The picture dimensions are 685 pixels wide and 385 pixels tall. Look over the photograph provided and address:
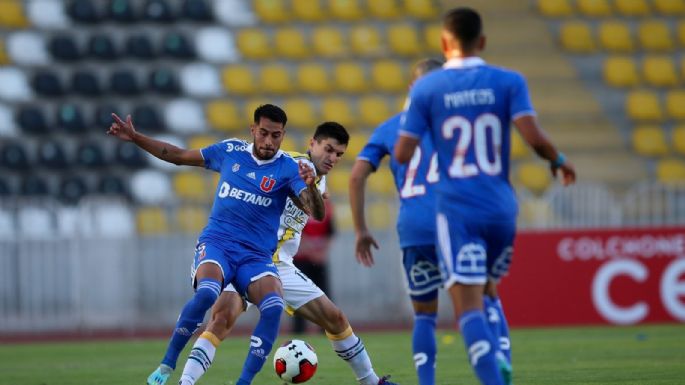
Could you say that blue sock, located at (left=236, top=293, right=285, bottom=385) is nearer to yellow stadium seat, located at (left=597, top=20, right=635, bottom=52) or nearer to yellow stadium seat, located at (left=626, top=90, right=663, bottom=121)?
yellow stadium seat, located at (left=626, top=90, right=663, bottom=121)

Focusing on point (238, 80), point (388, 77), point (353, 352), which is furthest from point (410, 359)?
point (238, 80)

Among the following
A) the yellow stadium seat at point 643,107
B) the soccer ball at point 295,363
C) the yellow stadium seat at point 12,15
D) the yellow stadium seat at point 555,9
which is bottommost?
the soccer ball at point 295,363

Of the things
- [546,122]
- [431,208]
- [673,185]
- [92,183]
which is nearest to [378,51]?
[546,122]

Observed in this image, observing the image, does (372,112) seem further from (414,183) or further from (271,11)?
(414,183)

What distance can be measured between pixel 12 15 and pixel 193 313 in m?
17.8

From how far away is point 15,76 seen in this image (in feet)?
81.5

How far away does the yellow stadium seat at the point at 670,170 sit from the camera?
2361 centimetres

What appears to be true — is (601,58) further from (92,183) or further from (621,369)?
(621,369)

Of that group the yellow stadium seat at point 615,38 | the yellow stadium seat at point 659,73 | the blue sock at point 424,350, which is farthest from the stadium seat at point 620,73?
the blue sock at point 424,350

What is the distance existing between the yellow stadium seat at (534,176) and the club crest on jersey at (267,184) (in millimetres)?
13617

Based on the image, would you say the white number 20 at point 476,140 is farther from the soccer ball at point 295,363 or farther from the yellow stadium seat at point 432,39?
the yellow stadium seat at point 432,39

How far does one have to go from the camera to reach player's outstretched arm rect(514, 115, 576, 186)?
7.32 metres

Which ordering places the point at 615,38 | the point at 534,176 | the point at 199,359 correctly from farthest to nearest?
the point at 615,38
the point at 534,176
the point at 199,359

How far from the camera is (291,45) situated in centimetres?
2533
